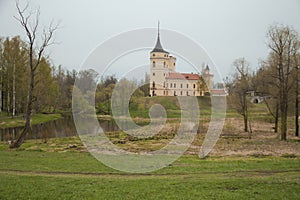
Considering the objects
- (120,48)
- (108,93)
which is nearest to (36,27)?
(120,48)

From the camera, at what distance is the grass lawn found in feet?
29.1

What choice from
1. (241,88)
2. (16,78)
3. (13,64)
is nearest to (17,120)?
(16,78)

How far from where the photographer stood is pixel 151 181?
10.5 m

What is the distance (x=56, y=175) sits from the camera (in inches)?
448

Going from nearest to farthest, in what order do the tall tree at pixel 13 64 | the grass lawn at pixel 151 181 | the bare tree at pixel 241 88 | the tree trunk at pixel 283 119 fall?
the grass lawn at pixel 151 181, the tree trunk at pixel 283 119, the bare tree at pixel 241 88, the tall tree at pixel 13 64

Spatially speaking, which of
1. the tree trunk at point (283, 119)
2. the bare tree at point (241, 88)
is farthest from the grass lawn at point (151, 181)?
the bare tree at point (241, 88)

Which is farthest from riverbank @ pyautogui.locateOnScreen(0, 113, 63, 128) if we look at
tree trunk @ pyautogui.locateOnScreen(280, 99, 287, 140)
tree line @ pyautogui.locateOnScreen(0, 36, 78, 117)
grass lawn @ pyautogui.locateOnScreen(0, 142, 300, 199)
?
tree trunk @ pyautogui.locateOnScreen(280, 99, 287, 140)

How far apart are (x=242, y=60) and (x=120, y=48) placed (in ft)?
89.0

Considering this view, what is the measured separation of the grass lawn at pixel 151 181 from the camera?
8883 millimetres

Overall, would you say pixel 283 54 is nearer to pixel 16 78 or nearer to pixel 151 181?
pixel 151 181

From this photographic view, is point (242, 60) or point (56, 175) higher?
point (242, 60)

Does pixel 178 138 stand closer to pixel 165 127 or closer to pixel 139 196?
pixel 165 127

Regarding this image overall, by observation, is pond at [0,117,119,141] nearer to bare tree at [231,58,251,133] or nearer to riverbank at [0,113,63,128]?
riverbank at [0,113,63,128]

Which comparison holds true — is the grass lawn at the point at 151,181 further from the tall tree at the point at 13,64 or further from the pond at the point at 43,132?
the tall tree at the point at 13,64
